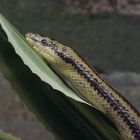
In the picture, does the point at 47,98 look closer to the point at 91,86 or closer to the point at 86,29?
the point at 91,86

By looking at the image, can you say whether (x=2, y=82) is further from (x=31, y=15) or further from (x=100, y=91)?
(x=100, y=91)

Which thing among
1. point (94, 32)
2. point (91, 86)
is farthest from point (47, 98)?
point (94, 32)

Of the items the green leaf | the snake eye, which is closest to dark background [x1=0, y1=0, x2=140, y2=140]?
the snake eye

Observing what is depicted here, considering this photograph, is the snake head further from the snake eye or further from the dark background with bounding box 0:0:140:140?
the dark background with bounding box 0:0:140:140

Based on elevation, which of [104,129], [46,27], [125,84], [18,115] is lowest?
[104,129]

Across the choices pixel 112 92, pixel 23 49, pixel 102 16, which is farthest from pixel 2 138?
pixel 102 16

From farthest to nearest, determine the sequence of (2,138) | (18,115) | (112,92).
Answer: (18,115), (112,92), (2,138)

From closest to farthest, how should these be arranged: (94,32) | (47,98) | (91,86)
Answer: (47,98) → (91,86) → (94,32)
